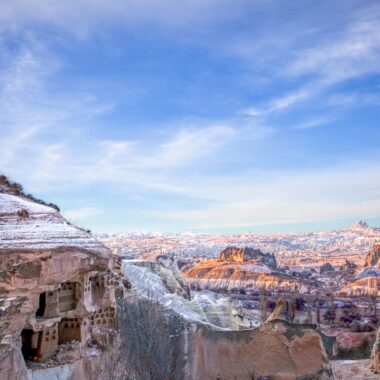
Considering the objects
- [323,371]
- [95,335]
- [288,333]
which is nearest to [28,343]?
[95,335]

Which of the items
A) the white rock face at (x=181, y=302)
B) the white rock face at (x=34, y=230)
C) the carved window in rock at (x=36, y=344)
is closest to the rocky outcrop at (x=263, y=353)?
the white rock face at (x=181, y=302)

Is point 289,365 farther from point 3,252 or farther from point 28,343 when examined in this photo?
point 3,252

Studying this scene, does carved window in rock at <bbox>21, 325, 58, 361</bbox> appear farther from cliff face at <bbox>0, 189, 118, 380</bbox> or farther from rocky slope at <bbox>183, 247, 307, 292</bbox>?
rocky slope at <bbox>183, 247, 307, 292</bbox>

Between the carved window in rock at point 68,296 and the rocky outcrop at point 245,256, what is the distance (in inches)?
3700

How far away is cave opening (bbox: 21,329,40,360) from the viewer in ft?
30.3

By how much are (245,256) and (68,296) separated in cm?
9871

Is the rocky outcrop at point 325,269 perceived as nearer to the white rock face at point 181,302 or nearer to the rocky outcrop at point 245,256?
the rocky outcrop at point 245,256

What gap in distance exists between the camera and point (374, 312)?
4909 cm

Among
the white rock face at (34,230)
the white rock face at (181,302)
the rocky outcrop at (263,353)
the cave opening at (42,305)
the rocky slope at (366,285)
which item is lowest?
the rocky slope at (366,285)

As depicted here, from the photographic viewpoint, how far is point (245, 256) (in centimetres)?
10669

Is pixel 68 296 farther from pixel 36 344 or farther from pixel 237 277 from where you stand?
pixel 237 277

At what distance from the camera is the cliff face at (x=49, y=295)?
332 inches

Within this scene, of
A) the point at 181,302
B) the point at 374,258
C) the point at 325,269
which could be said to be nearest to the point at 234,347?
the point at 181,302

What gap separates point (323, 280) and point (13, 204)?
8473 centimetres
